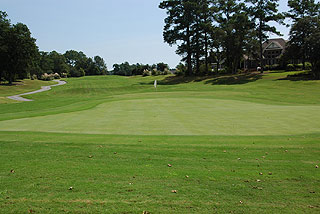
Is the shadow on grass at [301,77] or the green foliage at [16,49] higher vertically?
the green foliage at [16,49]

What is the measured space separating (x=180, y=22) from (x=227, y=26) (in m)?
12.6

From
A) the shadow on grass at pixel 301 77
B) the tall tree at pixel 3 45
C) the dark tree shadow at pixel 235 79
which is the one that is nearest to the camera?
the shadow on grass at pixel 301 77

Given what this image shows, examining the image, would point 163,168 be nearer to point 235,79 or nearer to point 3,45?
point 235,79

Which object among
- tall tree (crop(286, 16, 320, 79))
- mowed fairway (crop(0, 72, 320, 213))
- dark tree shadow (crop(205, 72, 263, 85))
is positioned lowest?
mowed fairway (crop(0, 72, 320, 213))

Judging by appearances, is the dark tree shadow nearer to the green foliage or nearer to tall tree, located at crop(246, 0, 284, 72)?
tall tree, located at crop(246, 0, 284, 72)

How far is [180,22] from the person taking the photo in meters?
68.2

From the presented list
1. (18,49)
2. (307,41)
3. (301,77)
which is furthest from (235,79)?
(18,49)

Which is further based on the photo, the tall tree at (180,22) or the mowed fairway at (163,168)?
the tall tree at (180,22)

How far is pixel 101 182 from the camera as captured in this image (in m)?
6.00

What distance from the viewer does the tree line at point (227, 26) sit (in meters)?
60.2

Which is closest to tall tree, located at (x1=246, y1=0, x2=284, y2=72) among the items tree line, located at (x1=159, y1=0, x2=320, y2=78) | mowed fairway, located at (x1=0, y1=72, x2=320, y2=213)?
tree line, located at (x1=159, y1=0, x2=320, y2=78)

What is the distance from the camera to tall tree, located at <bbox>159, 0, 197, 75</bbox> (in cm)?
6781

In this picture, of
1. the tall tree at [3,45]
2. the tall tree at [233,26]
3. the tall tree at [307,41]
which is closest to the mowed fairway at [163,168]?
the tall tree at [307,41]

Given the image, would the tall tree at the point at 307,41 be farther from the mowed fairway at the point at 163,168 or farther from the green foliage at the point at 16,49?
the green foliage at the point at 16,49
